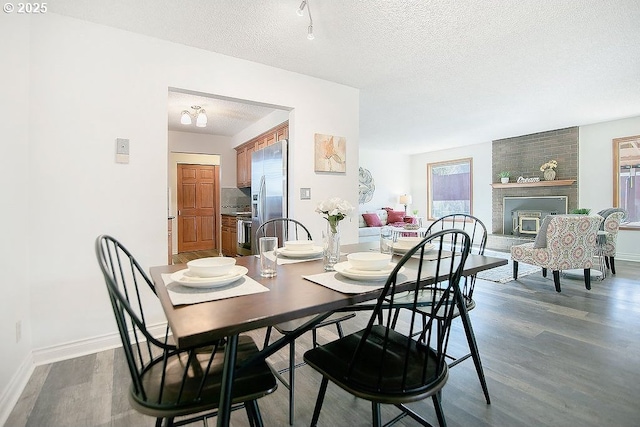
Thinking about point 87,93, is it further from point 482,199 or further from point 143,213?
point 482,199

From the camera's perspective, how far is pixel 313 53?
281 cm

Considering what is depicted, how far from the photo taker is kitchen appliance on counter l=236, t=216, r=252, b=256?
4914mm

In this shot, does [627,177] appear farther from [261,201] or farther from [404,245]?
[261,201]

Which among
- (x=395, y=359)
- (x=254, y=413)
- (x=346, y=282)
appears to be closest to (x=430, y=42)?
(x=346, y=282)

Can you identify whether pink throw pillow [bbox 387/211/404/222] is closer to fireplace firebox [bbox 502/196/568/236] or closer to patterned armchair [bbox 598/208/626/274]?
fireplace firebox [bbox 502/196/568/236]

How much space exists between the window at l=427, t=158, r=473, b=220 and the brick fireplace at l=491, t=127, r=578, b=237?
0.72 m

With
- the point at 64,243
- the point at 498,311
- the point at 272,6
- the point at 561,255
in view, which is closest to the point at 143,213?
the point at 64,243

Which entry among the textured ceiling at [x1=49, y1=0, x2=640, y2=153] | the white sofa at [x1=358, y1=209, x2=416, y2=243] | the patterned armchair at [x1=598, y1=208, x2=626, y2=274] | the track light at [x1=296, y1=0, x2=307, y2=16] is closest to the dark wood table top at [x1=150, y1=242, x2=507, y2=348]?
the track light at [x1=296, y1=0, x2=307, y2=16]

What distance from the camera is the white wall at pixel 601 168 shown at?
5275 millimetres

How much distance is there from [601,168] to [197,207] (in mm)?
7796

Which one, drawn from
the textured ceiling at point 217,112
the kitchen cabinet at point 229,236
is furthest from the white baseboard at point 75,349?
the kitchen cabinet at point 229,236

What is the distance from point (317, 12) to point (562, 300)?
359cm

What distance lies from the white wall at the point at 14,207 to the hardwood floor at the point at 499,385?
0.18 metres

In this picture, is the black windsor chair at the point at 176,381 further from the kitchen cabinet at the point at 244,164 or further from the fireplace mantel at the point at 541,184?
the fireplace mantel at the point at 541,184
